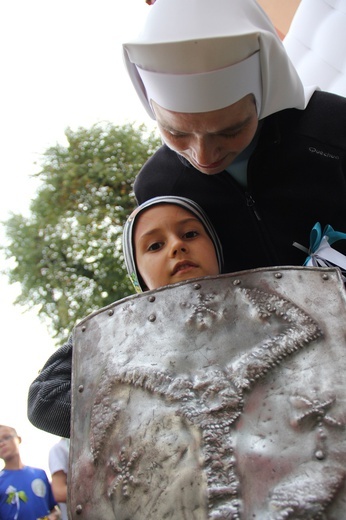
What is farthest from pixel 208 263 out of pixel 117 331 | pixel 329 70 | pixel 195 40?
pixel 329 70

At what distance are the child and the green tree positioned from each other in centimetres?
484

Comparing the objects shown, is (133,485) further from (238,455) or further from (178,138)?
(178,138)

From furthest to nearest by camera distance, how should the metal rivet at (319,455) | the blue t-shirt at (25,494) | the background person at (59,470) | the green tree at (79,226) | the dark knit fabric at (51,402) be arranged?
the green tree at (79,226), the blue t-shirt at (25,494), the background person at (59,470), the dark knit fabric at (51,402), the metal rivet at (319,455)

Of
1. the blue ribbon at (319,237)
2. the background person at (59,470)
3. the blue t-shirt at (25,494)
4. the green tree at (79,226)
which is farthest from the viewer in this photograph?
the green tree at (79,226)

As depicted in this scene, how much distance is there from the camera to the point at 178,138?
5.16ft

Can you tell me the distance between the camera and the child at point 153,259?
143cm

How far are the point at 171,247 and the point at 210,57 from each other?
447 mm

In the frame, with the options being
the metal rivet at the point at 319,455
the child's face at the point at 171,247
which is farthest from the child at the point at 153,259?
the metal rivet at the point at 319,455

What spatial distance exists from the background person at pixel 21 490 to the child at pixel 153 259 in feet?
4.67

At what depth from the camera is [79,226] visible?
21.7ft

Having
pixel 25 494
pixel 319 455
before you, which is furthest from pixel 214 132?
pixel 25 494

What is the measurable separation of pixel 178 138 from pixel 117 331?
500 millimetres

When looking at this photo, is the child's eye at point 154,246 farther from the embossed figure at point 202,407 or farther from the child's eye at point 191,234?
the embossed figure at point 202,407

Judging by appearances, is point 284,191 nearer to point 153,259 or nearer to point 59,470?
point 153,259
